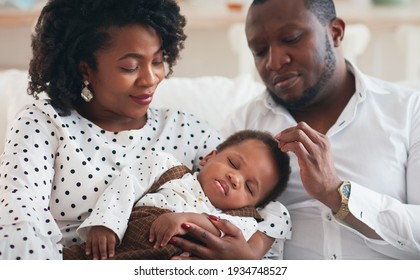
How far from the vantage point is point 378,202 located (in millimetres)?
1216

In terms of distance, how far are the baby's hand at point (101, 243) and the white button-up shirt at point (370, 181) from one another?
0.37 meters

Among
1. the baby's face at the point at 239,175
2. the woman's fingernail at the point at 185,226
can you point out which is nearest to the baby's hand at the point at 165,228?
the woman's fingernail at the point at 185,226

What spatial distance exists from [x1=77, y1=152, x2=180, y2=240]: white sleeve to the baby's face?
8cm

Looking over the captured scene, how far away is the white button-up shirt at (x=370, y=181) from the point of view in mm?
1212

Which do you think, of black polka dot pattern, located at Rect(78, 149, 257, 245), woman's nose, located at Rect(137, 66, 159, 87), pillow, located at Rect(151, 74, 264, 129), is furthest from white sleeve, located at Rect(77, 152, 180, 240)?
pillow, located at Rect(151, 74, 264, 129)

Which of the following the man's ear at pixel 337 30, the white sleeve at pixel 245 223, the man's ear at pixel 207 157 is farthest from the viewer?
the man's ear at pixel 337 30

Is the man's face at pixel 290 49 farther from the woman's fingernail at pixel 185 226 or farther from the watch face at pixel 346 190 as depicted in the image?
the woman's fingernail at pixel 185 226

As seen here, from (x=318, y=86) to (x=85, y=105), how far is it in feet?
1.47

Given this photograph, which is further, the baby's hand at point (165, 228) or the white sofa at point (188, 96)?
the white sofa at point (188, 96)

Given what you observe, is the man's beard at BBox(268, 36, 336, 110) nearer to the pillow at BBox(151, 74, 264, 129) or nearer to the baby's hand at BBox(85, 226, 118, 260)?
the pillow at BBox(151, 74, 264, 129)

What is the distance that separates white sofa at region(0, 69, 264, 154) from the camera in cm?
161

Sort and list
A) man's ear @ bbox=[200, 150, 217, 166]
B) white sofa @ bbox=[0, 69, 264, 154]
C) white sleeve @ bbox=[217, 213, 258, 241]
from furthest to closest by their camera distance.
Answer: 1. white sofa @ bbox=[0, 69, 264, 154]
2. man's ear @ bbox=[200, 150, 217, 166]
3. white sleeve @ bbox=[217, 213, 258, 241]
